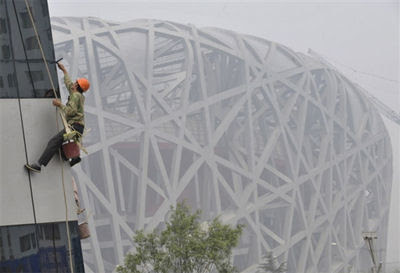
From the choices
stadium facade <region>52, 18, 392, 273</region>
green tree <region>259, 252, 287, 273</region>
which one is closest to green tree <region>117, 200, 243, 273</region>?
stadium facade <region>52, 18, 392, 273</region>

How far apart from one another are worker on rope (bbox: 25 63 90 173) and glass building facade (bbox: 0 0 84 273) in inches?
4.9

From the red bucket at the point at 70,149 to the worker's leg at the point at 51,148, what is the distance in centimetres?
Result: 8

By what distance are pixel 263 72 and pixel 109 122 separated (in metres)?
14.0

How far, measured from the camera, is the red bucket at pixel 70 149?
6.63 metres

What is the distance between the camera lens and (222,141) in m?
53.7

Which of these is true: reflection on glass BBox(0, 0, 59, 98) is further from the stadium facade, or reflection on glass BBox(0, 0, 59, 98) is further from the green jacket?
the stadium facade

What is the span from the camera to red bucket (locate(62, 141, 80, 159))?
663 cm

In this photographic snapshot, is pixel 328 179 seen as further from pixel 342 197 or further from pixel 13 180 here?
pixel 13 180

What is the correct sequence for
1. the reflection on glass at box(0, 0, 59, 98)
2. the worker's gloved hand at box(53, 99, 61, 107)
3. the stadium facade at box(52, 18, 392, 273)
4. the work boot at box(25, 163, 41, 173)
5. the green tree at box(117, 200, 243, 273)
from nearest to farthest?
the work boot at box(25, 163, 41, 173) → the reflection on glass at box(0, 0, 59, 98) → the worker's gloved hand at box(53, 99, 61, 107) → the green tree at box(117, 200, 243, 273) → the stadium facade at box(52, 18, 392, 273)

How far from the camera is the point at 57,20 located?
160 feet

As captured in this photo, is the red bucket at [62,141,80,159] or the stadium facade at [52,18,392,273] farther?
the stadium facade at [52,18,392,273]

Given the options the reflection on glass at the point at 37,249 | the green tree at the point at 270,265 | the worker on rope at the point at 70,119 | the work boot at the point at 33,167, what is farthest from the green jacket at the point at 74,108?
the green tree at the point at 270,265

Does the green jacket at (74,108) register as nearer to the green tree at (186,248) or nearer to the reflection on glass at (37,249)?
the reflection on glass at (37,249)

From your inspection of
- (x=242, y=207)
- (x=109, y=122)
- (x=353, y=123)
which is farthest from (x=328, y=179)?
(x=109, y=122)
